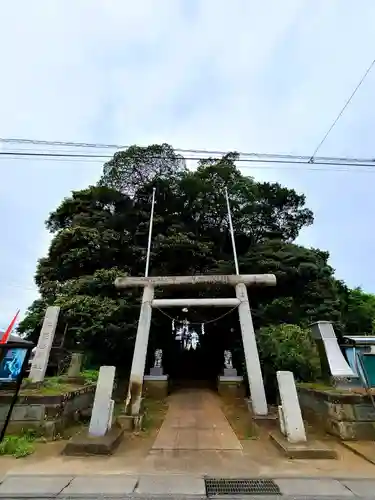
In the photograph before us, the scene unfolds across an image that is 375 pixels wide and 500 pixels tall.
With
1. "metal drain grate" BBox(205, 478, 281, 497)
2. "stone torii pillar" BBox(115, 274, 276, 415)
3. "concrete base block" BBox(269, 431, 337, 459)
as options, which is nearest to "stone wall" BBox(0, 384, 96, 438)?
"stone torii pillar" BBox(115, 274, 276, 415)

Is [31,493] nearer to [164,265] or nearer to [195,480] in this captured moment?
[195,480]

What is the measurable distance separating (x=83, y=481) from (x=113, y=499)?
2.32 ft

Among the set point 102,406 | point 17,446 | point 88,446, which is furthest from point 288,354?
point 17,446

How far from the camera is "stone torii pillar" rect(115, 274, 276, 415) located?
7488 mm

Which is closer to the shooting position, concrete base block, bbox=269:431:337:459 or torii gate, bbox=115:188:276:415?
concrete base block, bbox=269:431:337:459

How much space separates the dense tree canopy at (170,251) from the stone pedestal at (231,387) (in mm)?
2394

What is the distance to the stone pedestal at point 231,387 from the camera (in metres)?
11.7

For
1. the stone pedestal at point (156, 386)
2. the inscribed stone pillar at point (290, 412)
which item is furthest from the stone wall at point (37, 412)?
the stone pedestal at point (156, 386)

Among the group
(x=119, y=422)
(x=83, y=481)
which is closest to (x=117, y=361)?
(x=119, y=422)

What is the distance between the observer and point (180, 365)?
18.9m

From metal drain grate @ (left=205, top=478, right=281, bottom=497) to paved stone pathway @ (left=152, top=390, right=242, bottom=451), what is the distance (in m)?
1.70

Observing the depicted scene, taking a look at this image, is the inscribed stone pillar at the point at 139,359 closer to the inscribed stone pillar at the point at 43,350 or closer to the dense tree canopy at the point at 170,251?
the inscribed stone pillar at the point at 43,350

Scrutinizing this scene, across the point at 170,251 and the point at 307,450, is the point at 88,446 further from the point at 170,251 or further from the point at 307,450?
the point at 170,251

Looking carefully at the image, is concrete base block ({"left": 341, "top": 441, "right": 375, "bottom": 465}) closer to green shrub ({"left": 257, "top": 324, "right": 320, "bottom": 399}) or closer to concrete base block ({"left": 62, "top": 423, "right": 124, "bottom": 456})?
green shrub ({"left": 257, "top": 324, "right": 320, "bottom": 399})
